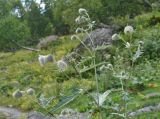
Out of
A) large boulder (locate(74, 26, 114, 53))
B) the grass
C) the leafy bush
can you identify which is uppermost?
the leafy bush

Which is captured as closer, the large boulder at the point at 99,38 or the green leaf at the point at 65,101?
the green leaf at the point at 65,101

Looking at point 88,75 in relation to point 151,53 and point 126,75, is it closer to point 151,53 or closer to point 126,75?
point 151,53

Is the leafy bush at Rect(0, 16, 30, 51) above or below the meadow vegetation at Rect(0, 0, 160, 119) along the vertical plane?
above

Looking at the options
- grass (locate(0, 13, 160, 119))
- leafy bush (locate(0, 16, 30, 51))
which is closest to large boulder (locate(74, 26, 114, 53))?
grass (locate(0, 13, 160, 119))

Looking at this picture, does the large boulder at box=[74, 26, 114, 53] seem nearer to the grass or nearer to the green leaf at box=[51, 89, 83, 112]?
the grass

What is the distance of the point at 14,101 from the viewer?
13727 millimetres

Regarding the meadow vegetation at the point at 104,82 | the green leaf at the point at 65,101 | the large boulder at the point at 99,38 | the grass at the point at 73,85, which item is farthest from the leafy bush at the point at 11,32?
the green leaf at the point at 65,101

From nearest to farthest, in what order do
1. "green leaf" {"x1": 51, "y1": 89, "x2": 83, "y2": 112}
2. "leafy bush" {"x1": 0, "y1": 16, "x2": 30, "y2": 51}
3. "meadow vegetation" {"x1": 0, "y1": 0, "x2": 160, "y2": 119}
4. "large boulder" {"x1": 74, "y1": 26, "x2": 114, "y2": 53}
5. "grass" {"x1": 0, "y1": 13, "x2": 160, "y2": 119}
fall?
"green leaf" {"x1": 51, "y1": 89, "x2": 83, "y2": 112} < "meadow vegetation" {"x1": 0, "y1": 0, "x2": 160, "y2": 119} < "grass" {"x1": 0, "y1": 13, "x2": 160, "y2": 119} < "large boulder" {"x1": 74, "y1": 26, "x2": 114, "y2": 53} < "leafy bush" {"x1": 0, "y1": 16, "x2": 30, "y2": 51}

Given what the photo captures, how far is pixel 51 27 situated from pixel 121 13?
1129 inches

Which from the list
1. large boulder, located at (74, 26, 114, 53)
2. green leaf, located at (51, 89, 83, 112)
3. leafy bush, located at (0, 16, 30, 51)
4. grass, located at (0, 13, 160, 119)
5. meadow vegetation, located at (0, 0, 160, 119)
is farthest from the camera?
leafy bush, located at (0, 16, 30, 51)

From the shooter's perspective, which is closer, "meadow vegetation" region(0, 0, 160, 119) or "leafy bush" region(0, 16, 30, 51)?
"meadow vegetation" region(0, 0, 160, 119)

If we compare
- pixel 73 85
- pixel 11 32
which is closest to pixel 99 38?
pixel 73 85

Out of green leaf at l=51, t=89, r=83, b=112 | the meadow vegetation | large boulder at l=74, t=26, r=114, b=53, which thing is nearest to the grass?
the meadow vegetation

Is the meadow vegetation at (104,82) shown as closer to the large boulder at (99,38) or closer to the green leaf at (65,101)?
the green leaf at (65,101)
